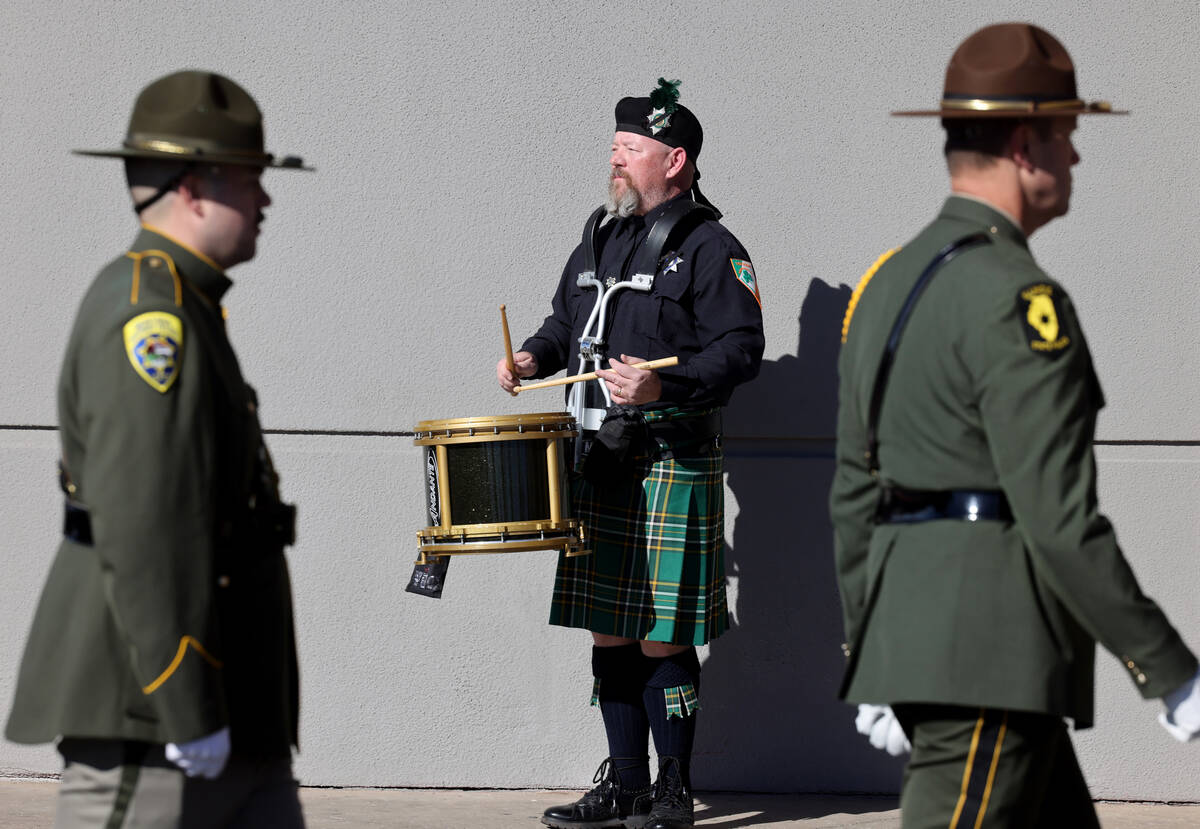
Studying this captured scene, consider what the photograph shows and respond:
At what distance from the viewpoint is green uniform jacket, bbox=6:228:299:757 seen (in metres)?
2.39

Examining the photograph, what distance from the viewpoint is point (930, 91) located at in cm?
507

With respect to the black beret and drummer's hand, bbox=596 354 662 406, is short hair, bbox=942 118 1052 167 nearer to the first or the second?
drummer's hand, bbox=596 354 662 406

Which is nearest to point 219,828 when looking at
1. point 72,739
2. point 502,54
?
point 72,739

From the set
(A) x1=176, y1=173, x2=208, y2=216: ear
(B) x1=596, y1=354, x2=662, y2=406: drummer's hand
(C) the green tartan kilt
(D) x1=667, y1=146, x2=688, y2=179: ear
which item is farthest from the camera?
(D) x1=667, y1=146, x2=688, y2=179: ear

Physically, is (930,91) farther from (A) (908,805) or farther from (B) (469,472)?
(A) (908,805)

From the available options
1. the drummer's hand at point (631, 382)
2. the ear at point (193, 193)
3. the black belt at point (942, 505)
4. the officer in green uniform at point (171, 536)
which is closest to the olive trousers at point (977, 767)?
the black belt at point (942, 505)

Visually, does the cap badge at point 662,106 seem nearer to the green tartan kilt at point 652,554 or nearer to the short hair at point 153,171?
the green tartan kilt at point 652,554

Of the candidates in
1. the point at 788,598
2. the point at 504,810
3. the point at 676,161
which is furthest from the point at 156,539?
the point at 788,598

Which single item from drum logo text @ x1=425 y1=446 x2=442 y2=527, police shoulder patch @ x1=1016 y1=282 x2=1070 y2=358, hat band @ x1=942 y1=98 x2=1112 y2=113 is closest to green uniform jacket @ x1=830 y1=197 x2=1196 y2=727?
police shoulder patch @ x1=1016 y1=282 x2=1070 y2=358

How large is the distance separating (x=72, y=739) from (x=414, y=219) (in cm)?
290

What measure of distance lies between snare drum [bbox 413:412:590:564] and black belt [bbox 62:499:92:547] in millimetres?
1661

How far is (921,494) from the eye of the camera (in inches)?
104

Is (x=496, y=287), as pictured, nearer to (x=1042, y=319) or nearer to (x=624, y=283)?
(x=624, y=283)

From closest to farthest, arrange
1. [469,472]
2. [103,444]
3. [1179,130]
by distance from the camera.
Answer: [103,444] → [469,472] → [1179,130]
